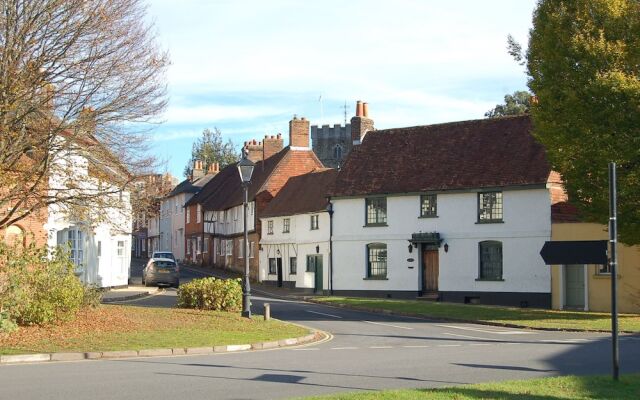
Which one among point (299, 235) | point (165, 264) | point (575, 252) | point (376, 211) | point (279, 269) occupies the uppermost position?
point (376, 211)

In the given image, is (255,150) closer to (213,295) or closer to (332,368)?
(213,295)

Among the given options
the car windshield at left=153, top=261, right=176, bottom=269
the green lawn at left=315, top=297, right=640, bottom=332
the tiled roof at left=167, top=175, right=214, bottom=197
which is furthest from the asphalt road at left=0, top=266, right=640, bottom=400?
the tiled roof at left=167, top=175, right=214, bottom=197

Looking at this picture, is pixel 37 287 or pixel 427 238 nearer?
pixel 37 287

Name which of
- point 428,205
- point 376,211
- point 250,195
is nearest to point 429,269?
point 428,205

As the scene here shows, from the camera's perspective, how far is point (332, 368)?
15836 millimetres

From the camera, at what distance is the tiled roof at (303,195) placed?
4975cm

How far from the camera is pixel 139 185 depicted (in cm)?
2411

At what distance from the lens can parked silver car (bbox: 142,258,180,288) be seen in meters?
48.4

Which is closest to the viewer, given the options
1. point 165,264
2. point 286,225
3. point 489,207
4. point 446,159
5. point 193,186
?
point 489,207

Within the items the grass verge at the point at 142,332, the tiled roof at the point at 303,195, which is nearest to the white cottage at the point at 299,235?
the tiled roof at the point at 303,195

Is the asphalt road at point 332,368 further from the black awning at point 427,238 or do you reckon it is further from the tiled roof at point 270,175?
the tiled roof at point 270,175

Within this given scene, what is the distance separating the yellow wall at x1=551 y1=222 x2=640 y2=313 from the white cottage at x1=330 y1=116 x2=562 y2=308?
7.50 feet

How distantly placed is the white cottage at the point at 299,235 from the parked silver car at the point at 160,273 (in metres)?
7.44

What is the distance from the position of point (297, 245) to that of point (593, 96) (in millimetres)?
26425
